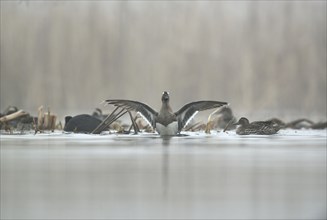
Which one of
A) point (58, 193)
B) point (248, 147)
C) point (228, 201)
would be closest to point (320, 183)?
point (228, 201)

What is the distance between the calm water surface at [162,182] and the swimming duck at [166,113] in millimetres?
1645

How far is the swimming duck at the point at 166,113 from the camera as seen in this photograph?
297 inches

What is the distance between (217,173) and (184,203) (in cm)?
116

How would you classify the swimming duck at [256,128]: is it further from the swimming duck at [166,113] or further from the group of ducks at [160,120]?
the swimming duck at [166,113]

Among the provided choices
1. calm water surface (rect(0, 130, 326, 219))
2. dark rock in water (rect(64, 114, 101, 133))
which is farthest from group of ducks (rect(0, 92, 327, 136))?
calm water surface (rect(0, 130, 326, 219))

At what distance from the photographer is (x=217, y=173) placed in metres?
3.77

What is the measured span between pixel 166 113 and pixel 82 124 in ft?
4.21

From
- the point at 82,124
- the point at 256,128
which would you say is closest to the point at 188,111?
the point at 256,128

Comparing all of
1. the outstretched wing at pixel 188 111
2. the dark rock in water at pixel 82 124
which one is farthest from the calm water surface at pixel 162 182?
the dark rock in water at pixel 82 124

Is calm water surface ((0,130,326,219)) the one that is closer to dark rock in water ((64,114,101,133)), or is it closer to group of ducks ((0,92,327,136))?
group of ducks ((0,92,327,136))

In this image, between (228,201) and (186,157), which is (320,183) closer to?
(228,201)

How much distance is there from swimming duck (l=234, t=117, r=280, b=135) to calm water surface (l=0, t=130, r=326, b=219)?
207 cm

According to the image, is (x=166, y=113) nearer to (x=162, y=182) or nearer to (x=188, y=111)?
(x=188, y=111)

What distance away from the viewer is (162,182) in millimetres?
3332
